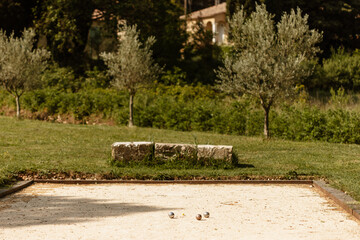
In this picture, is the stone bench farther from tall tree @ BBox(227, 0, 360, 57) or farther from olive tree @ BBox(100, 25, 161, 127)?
tall tree @ BBox(227, 0, 360, 57)

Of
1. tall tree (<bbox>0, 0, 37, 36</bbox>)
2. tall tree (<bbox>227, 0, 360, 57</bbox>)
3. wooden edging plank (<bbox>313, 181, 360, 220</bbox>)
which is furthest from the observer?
tall tree (<bbox>227, 0, 360, 57</bbox>)

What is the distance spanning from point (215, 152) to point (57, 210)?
460 centimetres

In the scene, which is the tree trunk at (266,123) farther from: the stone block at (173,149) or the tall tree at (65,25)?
the tall tree at (65,25)

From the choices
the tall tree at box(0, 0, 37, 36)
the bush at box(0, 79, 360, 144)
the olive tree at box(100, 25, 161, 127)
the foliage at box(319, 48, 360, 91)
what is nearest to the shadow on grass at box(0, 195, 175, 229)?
the bush at box(0, 79, 360, 144)

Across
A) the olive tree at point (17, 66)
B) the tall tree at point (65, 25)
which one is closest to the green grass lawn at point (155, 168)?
the olive tree at point (17, 66)

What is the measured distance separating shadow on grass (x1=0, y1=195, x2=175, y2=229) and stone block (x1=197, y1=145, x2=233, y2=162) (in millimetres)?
3504

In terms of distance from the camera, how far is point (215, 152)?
11.2 meters

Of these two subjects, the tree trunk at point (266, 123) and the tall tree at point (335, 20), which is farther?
the tall tree at point (335, 20)

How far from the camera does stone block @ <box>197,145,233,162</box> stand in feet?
36.8

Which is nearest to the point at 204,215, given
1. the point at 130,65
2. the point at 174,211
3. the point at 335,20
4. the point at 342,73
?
the point at 174,211

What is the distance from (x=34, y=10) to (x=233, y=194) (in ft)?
74.1

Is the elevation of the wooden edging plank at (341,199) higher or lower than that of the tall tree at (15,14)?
lower

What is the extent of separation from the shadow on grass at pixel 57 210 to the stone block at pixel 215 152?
3.50 metres

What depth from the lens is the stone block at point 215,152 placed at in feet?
36.8
